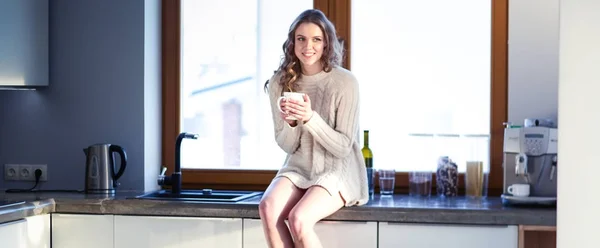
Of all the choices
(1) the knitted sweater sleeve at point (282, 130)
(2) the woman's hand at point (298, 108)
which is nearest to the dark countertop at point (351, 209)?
(1) the knitted sweater sleeve at point (282, 130)

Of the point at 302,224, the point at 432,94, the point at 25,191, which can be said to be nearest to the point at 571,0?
the point at 302,224

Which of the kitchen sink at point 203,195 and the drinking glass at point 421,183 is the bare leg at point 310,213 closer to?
the kitchen sink at point 203,195

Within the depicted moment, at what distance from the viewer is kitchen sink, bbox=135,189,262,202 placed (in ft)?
11.3

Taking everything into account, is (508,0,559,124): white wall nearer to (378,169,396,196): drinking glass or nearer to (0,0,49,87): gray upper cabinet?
(378,169,396,196): drinking glass

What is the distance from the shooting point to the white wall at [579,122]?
209 cm

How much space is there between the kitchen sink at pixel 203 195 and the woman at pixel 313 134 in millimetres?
347

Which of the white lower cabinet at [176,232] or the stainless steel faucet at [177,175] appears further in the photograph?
the stainless steel faucet at [177,175]

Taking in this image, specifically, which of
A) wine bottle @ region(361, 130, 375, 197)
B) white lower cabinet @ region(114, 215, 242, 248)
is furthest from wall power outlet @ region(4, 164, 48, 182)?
wine bottle @ region(361, 130, 375, 197)

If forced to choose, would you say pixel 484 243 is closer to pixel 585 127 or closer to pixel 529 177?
pixel 529 177

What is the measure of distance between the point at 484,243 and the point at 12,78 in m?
1.91

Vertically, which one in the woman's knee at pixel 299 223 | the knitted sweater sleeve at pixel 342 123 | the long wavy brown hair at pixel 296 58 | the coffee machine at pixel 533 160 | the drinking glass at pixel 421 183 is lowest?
the woman's knee at pixel 299 223

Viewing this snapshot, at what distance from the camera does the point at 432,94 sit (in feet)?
12.2

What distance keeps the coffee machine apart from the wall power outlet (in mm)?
1951

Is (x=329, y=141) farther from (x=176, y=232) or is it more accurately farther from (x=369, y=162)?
(x=176, y=232)
